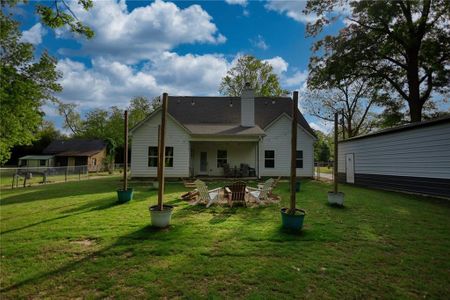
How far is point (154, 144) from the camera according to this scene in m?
A: 17.8

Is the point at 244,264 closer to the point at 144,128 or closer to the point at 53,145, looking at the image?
the point at 144,128

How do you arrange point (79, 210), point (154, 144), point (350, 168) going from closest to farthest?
point (79, 210) < point (154, 144) < point (350, 168)

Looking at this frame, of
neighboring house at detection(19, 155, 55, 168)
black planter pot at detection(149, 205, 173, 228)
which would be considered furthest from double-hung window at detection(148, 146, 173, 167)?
neighboring house at detection(19, 155, 55, 168)

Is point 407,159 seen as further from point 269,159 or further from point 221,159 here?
point 221,159

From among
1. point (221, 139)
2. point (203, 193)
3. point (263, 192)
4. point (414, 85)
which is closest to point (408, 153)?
point (263, 192)

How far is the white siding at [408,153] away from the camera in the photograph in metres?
10.6

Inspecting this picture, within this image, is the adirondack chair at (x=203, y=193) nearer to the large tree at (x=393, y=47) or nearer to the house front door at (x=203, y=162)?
the house front door at (x=203, y=162)

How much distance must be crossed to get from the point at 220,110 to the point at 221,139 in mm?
5224

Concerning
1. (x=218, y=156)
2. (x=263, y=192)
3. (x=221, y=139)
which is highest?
(x=221, y=139)

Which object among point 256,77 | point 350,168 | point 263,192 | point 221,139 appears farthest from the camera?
point 256,77

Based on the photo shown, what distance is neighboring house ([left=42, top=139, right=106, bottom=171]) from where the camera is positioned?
3866 centimetres

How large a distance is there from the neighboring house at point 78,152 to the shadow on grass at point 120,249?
35.9 m

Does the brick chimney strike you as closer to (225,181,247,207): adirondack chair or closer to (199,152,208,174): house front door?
(199,152,208,174): house front door

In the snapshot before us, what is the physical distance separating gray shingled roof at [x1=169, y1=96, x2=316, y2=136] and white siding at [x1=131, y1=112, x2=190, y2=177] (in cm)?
313
